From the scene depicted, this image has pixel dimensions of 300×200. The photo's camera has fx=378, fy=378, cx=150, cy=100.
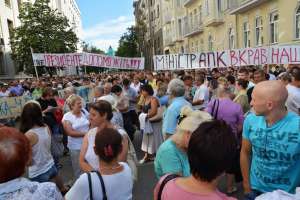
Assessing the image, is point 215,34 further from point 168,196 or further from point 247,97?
point 168,196

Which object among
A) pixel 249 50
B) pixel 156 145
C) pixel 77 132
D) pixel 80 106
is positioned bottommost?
pixel 156 145

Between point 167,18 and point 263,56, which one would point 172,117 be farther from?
point 167,18

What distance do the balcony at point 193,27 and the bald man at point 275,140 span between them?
3384 centimetres

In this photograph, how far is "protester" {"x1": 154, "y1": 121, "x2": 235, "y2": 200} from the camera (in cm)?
190

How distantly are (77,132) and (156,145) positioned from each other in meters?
2.90

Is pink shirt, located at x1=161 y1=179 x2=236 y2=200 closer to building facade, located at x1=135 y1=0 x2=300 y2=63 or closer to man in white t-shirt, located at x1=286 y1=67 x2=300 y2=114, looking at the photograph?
man in white t-shirt, located at x1=286 y1=67 x2=300 y2=114

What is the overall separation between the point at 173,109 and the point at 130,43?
57.3m

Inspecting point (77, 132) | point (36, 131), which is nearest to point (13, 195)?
point (36, 131)

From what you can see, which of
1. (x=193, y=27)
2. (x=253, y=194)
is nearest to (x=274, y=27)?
(x=193, y=27)

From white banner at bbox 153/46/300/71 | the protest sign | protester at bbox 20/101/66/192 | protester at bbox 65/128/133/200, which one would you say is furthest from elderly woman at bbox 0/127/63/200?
white banner at bbox 153/46/300/71

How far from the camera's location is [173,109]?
18.8 feet

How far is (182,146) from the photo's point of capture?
2.88 meters

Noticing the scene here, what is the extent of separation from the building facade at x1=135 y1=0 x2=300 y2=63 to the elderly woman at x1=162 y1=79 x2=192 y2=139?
48.1ft

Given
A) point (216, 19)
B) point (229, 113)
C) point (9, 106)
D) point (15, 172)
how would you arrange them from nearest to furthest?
point (15, 172), point (229, 113), point (9, 106), point (216, 19)
